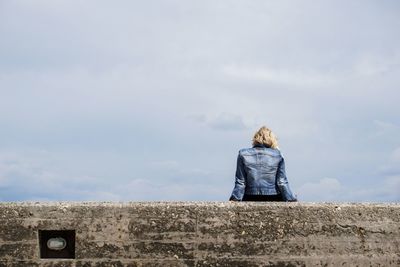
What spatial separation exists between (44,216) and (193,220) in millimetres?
1505

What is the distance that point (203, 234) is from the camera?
25.8 feet

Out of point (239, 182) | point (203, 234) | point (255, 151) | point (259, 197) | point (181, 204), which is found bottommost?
point (203, 234)

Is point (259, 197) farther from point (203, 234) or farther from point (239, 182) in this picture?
point (203, 234)

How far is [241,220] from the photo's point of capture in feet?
25.9

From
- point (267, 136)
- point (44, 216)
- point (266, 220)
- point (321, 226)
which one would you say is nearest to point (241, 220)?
point (266, 220)

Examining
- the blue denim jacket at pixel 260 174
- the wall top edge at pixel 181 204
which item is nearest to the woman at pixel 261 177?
the blue denim jacket at pixel 260 174

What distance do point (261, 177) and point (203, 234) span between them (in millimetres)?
1245

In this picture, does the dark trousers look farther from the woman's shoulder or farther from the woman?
the woman's shoulder

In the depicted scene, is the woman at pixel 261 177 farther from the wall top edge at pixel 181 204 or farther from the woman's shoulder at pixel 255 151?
the wall top edge at pixel 181 204

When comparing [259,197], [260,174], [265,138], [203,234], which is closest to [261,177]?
[260,174]

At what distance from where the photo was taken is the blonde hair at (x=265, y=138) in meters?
8.95

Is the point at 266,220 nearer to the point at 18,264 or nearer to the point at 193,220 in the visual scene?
the point at 193,220

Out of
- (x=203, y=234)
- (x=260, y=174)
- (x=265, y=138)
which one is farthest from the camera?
Answer: (x=265, y=138)

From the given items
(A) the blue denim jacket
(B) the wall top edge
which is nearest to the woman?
(A) the blue denim jacket
